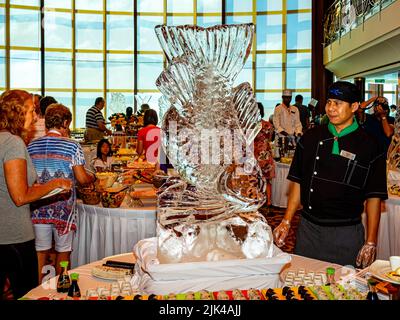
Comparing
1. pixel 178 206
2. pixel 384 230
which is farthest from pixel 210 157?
pixel 384 230

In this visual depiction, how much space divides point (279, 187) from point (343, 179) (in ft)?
14.9

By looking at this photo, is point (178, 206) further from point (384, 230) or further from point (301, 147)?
point (384, 230)

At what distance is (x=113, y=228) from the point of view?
3.65 metres

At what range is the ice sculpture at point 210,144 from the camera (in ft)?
5.70

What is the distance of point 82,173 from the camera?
3.46 m

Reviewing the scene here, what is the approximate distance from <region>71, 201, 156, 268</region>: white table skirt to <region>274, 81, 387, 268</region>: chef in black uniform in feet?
→ 3.64

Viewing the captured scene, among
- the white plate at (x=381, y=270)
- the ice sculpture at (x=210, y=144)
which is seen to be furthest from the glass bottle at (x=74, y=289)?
the white plate at (x=381, y=270)

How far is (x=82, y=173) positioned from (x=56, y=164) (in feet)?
0.51

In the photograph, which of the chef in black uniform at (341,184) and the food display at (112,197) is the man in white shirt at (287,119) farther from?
the chef in black uniform at (341,184)

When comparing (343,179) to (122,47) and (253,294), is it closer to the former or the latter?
(253,294)

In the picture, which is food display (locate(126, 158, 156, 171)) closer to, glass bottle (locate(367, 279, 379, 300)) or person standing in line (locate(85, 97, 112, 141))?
glass bottle (locate(367, 279, 379, 300))

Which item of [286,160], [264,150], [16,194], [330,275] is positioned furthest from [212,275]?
[286,160]

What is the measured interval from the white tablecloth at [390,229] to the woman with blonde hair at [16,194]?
7.57ft

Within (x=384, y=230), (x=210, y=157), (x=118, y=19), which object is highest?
(x=118, y=19)
